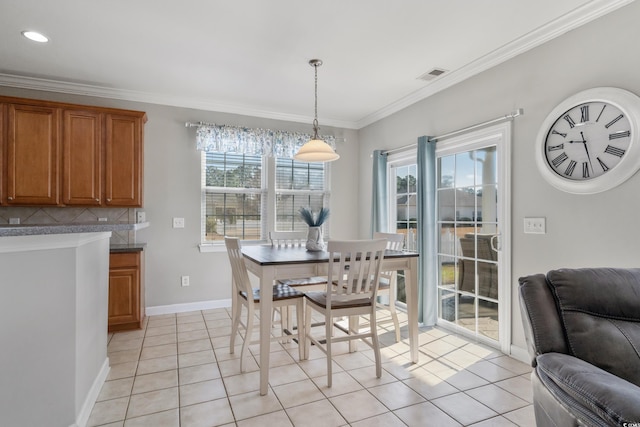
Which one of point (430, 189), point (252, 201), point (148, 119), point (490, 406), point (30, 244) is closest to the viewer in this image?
point (30, 244)

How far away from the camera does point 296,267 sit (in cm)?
248

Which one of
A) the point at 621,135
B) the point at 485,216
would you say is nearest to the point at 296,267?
the point at 485,216

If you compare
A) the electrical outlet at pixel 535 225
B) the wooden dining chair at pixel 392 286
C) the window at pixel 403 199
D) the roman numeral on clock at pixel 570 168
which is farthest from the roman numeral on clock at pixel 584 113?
the window at pixel 403 199

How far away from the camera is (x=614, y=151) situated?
85.4 inches

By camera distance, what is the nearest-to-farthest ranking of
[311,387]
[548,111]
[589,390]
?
[589,390] < [311,387] < [548,111]

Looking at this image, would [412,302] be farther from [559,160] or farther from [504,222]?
[559,160]

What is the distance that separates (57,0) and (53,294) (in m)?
1.94

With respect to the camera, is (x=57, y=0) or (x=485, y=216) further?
(x=485, y=216)

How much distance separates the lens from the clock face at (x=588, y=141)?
2.15 metres

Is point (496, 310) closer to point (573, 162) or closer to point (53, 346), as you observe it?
point (573, 162)

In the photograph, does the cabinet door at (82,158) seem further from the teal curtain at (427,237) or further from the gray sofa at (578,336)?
the gray sofa at (578,336)

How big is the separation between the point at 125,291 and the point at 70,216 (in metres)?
1.09

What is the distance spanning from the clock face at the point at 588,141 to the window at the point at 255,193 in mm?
3006

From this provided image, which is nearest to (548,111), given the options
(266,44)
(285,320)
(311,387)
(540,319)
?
(540,319)
